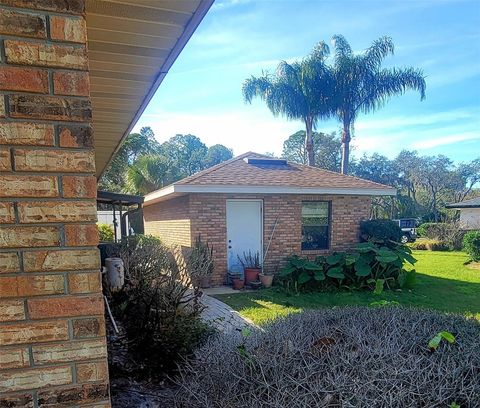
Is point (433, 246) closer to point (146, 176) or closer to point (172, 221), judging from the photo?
point (172, 221)

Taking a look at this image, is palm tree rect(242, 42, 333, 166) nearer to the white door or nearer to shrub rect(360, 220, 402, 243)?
shrub rect(360, 220, 402, 243)

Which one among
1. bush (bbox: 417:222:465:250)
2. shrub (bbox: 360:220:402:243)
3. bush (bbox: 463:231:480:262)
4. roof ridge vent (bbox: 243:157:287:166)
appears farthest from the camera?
bush (bbox: 417:222:465:250)

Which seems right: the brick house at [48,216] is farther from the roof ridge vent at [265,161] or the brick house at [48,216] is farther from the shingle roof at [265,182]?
the roof ridge vent at [265,161]

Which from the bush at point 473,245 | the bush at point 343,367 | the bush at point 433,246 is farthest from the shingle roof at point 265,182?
the bush at point 433,246

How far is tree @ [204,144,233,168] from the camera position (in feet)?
167

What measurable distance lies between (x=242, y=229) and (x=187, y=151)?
144 feet

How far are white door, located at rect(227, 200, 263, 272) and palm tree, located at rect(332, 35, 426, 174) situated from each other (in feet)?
35.8

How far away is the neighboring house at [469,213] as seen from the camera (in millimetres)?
20312

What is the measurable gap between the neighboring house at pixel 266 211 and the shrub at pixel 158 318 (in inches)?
161

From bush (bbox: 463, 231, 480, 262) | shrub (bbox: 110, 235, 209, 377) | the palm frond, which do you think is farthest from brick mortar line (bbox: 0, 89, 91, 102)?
the palm frond

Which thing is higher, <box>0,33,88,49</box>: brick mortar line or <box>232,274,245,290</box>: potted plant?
<box>0,33,88,49</box>: brick mortar line

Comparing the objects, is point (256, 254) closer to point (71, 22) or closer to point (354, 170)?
point (71, 22)

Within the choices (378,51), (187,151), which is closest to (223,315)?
(378,51)

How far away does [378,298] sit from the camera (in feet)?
25.1
